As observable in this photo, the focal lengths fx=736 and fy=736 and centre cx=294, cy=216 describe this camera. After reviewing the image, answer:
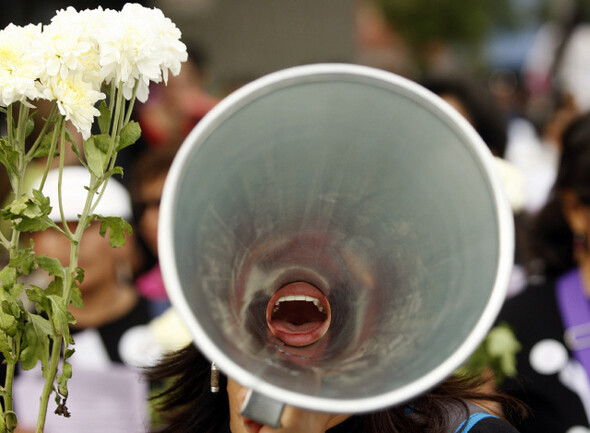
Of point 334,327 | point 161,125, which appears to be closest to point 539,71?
point 161,125

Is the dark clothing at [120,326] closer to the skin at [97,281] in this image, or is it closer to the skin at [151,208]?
the skin at [97,281]

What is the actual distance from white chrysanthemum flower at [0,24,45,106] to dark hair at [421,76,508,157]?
2.87 meters

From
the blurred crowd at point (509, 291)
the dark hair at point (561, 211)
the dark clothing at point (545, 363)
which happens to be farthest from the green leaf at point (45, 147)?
the dark hair at point (561, 211)

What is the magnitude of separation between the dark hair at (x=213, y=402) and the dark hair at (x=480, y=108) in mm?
2340

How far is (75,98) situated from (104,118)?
6 cm

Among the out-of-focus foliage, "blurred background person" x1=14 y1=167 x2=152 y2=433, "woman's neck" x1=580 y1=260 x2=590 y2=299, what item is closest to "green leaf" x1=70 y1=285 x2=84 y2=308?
"blurred background person" x1=14 y1=167 x2=152 y2=433

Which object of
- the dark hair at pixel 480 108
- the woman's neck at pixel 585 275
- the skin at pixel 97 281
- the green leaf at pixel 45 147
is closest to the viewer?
the green leaf at pixel 45 147

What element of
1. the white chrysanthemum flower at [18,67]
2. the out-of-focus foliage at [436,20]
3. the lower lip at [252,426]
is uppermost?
the white chrysanthemum flower at [18,67]

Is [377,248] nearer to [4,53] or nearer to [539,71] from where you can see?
[4,53]

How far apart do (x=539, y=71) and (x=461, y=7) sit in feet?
3.77

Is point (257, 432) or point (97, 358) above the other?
point (257, 432)

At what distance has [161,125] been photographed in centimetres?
531

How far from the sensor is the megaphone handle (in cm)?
93

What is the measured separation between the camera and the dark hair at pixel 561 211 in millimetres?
2833
